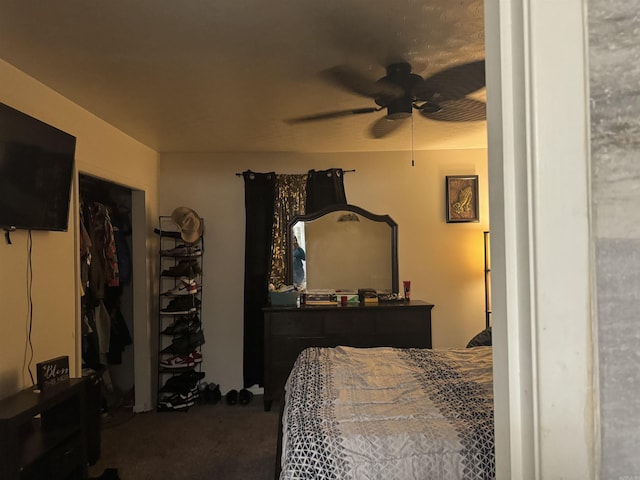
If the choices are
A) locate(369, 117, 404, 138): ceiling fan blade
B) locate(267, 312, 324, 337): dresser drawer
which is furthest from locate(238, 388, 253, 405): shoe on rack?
locate(369, 117, 404, 138): ceiling fan blade

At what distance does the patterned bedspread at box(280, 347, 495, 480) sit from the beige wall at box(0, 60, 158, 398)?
140 cm

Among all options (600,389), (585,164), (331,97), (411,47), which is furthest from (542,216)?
(331,97)

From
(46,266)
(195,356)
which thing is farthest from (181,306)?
(46,266)

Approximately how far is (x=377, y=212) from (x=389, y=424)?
2.83m

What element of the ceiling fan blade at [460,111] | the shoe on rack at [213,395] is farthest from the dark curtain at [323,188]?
the shoe on rack at [213,395]

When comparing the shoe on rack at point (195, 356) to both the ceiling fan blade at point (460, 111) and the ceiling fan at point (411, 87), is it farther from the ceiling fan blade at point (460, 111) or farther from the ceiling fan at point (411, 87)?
the ceiling fan blade at point (460, 111)

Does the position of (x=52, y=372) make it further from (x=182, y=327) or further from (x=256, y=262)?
(x=256, y=262)

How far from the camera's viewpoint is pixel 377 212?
169 inches

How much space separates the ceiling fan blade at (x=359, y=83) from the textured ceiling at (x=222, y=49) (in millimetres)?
55

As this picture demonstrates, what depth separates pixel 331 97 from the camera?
266cm

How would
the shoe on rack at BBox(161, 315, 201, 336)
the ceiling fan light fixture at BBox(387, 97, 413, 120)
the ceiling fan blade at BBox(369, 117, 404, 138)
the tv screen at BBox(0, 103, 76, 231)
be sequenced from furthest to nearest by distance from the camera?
1. the shoe on rack at BBox(161, 315, 201, 336)
2. the ceiling fan blade at BBox(369, 117, 404, 138)
3. the ceiling fan light fixture at BBox(387, 97, 413, 120)
4. the tv screen at BBox(0, 103, 76, 231)

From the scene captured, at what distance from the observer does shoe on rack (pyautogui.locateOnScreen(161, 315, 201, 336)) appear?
12.7 feet

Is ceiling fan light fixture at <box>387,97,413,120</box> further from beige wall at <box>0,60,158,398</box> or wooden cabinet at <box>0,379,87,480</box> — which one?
wooden cabinet at <box>0,379,87,480</box>

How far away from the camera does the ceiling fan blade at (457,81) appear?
7.50 ft
